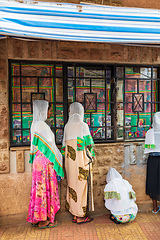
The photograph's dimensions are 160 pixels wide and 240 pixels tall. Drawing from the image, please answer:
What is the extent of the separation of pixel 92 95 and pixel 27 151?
151cm

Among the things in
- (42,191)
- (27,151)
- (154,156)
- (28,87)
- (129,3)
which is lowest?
(42,191)

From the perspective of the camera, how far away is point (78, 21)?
7.88 ft

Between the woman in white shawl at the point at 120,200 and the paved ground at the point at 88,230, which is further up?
the woman in white shawl at the point at 120,200

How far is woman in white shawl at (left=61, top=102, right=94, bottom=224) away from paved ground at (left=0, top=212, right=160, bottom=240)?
21cm

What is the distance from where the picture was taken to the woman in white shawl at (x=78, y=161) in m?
3.40

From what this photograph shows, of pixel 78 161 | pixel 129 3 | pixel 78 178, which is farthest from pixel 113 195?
pixel 129 3

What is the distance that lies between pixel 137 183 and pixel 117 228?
101 cm

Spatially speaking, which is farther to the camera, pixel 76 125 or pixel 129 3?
pixel 129 3

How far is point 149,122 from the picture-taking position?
4262mm

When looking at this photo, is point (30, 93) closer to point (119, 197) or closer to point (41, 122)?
point (41, 122)

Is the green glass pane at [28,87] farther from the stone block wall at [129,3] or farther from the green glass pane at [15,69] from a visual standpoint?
the stone block wall at [129,3]

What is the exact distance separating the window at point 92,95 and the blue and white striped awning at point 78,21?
122 cm

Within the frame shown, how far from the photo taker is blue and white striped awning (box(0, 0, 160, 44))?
2273 mm

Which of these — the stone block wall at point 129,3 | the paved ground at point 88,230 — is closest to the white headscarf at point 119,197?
the paved ground at point 88,230
